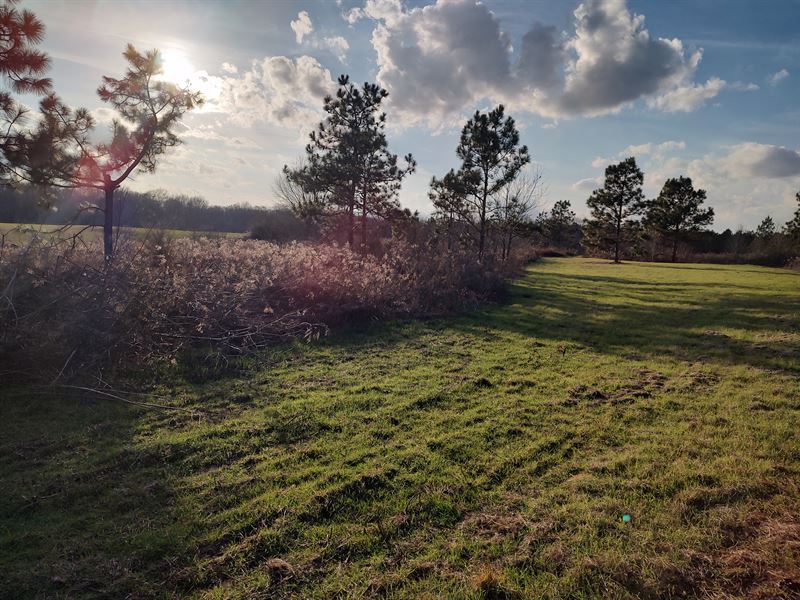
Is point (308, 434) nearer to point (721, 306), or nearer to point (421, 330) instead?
point (421, 330)

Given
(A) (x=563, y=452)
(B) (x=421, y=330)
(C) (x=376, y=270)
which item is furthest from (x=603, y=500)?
(C) (x=376, y=270)

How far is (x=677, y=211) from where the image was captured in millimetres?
38469

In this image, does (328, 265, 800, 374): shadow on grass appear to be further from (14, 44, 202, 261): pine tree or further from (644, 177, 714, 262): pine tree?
(644, 177, 714, 262): pine tree

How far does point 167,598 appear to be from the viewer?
239 centimetres

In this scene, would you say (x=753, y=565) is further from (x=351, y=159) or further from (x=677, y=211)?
(x=677, y=211)

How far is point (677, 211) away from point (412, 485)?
44278mm

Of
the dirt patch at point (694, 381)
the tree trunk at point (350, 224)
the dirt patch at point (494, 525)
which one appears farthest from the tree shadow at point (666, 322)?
the tree trunk at point (350, 224)

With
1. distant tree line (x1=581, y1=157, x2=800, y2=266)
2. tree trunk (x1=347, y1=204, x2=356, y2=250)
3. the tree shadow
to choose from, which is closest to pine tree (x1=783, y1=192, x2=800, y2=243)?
distant tree line (x1=581, y1=157, x2=800, y2=266)

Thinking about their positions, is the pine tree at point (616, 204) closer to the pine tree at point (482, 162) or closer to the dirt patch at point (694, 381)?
the pine tree at point (482, 162)

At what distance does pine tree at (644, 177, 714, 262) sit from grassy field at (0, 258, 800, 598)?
38.0 metres

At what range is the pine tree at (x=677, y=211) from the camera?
125ft

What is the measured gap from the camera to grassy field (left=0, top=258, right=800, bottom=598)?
2.54 m

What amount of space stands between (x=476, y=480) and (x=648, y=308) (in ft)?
37.6

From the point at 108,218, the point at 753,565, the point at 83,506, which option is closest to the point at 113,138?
the point at 108,218
